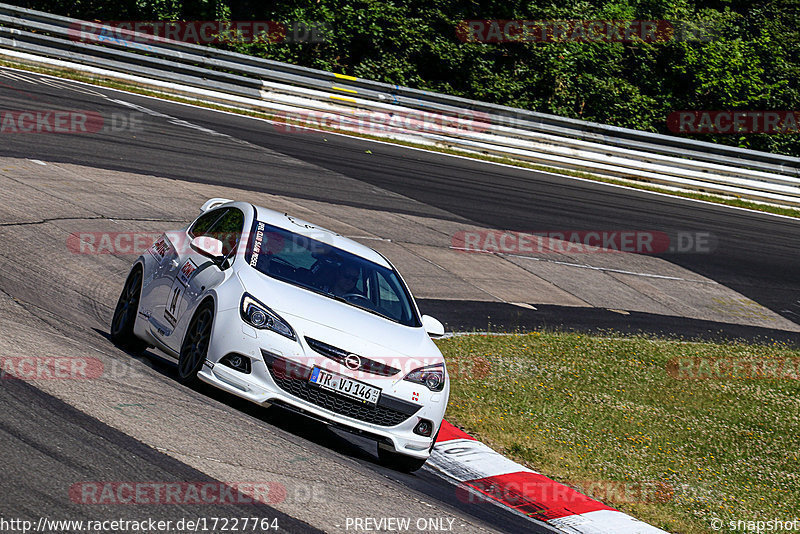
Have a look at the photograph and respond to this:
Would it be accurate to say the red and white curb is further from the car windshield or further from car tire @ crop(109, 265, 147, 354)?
car tire @ crop(109, 265, 147, 354)

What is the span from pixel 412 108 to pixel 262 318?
19.8 meters

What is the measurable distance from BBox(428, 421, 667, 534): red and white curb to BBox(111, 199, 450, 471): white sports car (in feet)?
1.91

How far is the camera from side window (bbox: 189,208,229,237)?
8648 mm

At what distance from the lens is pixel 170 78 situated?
24781 mm

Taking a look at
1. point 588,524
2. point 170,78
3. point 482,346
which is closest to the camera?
point 588,524

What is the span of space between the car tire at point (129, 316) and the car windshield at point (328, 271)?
1.38 m

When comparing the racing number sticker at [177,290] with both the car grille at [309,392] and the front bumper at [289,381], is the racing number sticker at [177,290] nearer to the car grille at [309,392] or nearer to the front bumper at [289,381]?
the front bumper at [289,381]

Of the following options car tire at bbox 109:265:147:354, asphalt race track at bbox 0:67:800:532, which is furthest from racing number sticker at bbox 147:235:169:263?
asphalt race track at bbox 0:67:800:532

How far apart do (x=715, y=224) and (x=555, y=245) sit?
5842 millimetres

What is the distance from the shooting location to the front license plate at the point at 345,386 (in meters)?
6.71

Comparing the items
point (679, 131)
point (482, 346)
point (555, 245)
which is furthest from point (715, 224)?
point (482, 346)

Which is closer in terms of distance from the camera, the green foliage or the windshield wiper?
the windshield wiper

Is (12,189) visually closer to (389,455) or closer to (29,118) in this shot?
(29,118)

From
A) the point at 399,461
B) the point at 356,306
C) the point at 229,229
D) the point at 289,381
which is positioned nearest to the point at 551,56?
the point at 229,229
